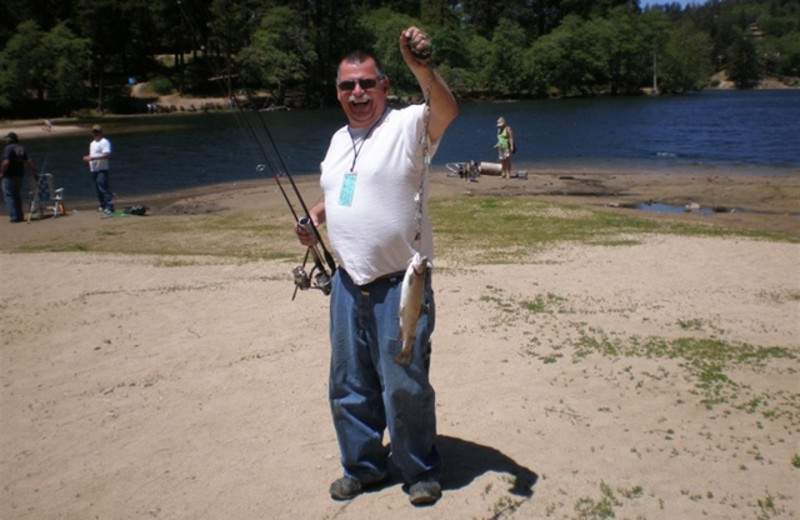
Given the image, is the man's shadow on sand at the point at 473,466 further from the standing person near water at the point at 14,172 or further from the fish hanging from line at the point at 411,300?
the standing person near water at the point at 14,172

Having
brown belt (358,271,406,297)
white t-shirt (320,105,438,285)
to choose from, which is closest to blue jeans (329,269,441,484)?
brown belt (358,271,406,297)

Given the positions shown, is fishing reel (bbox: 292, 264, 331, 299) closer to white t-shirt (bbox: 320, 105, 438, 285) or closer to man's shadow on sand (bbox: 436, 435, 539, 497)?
white t-shirt (bbox: 320, 105, 438, 285)

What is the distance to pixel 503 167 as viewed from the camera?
28.0m

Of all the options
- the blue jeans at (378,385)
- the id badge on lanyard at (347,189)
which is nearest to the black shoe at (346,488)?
the blue jeans at (378,385)

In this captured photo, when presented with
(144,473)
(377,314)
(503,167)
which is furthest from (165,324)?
(503,167)

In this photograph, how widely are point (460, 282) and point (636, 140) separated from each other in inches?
1612

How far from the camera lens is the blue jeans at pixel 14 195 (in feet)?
67.6

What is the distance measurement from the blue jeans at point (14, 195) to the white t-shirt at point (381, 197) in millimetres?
18449

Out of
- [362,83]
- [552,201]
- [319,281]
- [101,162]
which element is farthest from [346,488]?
[552,201]

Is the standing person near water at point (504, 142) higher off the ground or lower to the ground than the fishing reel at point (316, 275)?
lower

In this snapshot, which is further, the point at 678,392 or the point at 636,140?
the point at 636,140

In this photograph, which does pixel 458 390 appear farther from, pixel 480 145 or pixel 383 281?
pixel 480 145

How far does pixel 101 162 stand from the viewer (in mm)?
20625

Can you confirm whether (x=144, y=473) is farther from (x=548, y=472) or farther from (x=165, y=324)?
(x=165, y=324)
